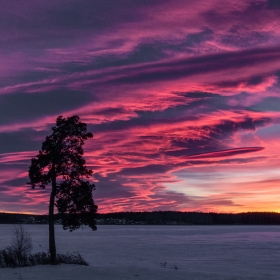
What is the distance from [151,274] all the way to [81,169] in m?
9.56

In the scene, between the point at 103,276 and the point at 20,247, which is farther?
the point at 20,247

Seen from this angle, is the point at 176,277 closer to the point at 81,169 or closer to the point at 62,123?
the point at 81,169

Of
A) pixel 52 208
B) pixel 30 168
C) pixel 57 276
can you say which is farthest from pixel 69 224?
pixel 57 276

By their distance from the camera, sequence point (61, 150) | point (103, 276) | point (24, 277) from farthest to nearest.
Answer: point (61, 150) < point (103, 276) < point (24, 277)

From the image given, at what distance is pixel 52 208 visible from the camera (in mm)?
39594

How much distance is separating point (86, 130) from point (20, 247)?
10.0m

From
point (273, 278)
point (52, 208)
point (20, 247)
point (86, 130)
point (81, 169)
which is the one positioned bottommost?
point (273, 278)

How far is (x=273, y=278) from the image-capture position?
43250 millimetres

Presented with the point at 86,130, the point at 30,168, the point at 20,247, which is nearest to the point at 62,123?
the point at 86,130

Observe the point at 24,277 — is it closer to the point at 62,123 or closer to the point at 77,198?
the point at 77,198

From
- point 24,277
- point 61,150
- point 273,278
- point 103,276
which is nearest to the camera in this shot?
point 24,277

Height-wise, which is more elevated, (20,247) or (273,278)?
(20,247)

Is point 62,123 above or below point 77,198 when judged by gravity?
above

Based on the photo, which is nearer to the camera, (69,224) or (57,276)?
(57,276)
